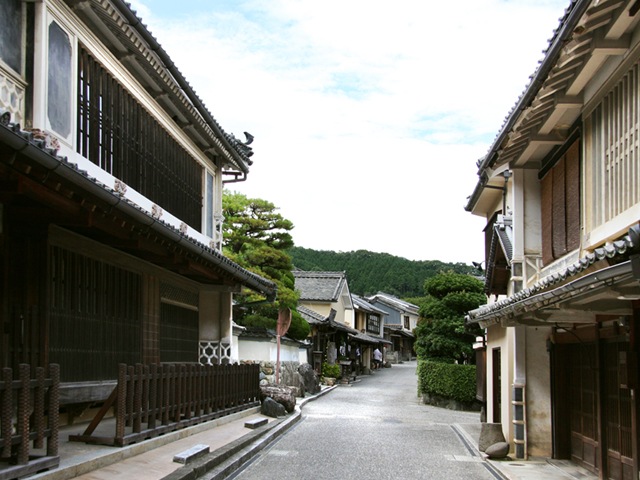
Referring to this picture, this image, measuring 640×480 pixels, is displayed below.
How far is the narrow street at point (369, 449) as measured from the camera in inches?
394

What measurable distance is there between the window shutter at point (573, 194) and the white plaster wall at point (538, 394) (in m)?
2.39

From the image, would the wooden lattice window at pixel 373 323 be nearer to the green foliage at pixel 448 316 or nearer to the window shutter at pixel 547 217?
the green foliage at pixel 448 316

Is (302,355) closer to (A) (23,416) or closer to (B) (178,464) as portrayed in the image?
(B) (178,464)

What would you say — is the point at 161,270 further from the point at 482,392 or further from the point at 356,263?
the point at 356,263

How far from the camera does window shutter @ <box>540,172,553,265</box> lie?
39.0 feet

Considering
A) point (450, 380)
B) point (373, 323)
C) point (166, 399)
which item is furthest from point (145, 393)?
point (373, 323)

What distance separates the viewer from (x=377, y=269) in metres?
115

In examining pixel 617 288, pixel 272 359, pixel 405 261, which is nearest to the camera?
pixel 617 288

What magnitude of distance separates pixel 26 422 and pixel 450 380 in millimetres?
21757

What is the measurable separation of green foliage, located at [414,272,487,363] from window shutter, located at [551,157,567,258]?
1539 centimetres

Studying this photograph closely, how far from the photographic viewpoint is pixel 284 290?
27.0 m

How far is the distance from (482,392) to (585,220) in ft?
33.8

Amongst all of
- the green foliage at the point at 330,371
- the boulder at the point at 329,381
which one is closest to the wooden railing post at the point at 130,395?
the boulder at the point at 329,381

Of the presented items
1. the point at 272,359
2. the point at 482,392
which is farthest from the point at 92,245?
the point at 272,359
